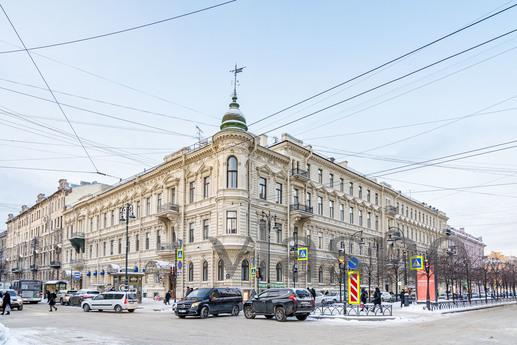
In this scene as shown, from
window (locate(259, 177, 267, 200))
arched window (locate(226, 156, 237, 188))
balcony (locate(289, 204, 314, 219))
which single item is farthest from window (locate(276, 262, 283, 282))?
arched window (locate(226, 156, 237, 188))

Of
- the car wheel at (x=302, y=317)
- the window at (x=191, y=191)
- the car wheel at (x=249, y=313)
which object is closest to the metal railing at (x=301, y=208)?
the window at (x=191, y=191)

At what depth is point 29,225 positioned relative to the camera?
3930 inches

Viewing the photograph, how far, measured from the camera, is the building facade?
8075 centimetres

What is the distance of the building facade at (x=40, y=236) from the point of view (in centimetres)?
8075

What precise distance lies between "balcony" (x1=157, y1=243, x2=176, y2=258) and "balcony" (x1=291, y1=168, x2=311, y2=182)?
44.7 ft

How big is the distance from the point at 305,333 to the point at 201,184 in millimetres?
30405

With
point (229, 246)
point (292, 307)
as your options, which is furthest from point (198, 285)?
point (292, 307)

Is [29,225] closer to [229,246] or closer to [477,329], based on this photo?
[229,246]

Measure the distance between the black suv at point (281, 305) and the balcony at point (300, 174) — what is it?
78.4 ft

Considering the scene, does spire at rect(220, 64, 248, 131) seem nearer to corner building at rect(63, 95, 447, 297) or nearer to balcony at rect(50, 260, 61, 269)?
corner building at rect(63, 95, 447, 297)

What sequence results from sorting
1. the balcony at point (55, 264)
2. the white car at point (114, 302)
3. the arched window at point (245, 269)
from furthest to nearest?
the balcony at point (55, 264)
the arched window at point (245, 269)
the white car at point (114, 302)

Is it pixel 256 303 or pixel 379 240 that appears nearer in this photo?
pixel 256 303

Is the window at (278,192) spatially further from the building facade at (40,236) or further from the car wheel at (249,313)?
the building facade at (40,236)

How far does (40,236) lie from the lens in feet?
299
